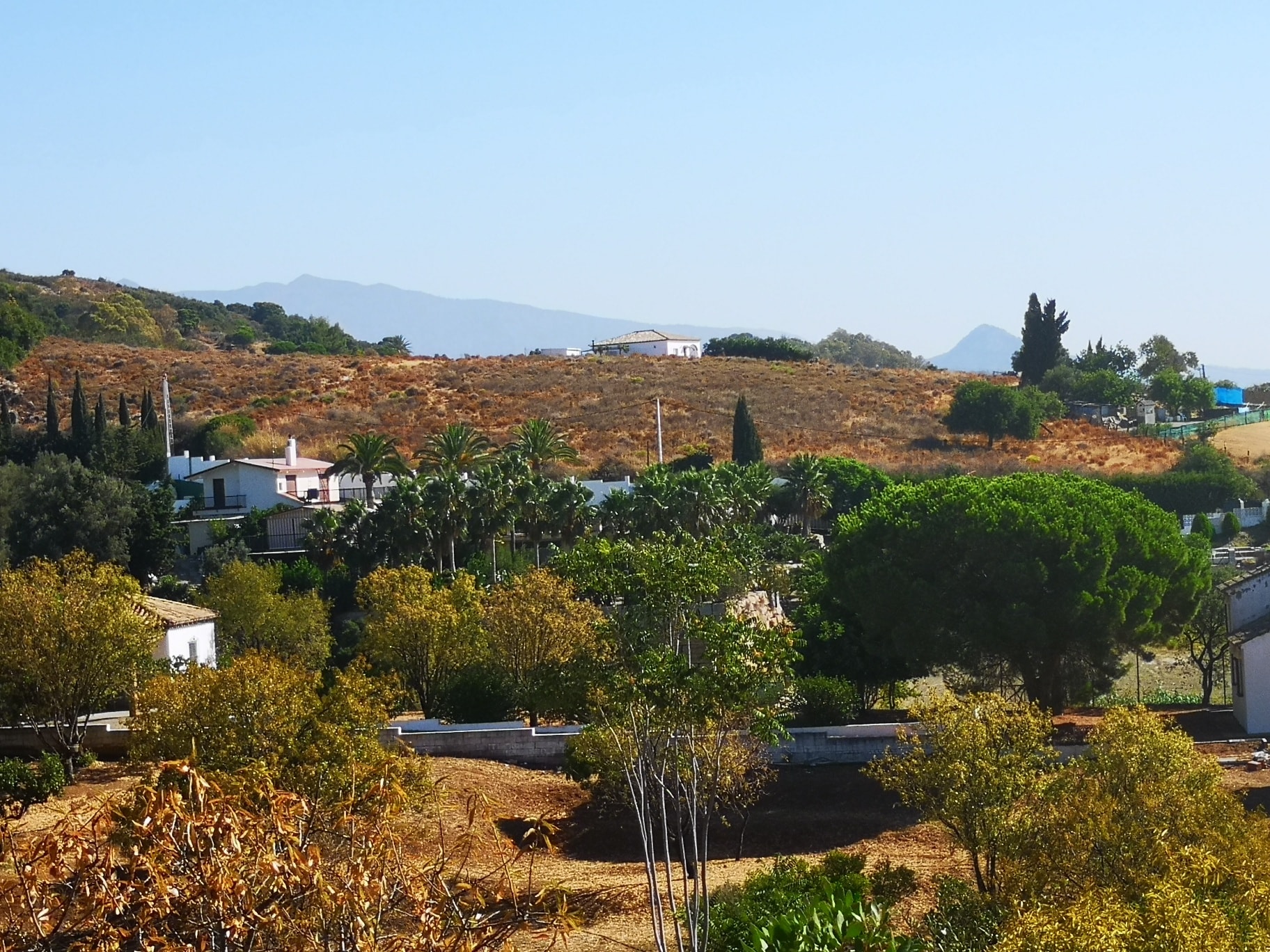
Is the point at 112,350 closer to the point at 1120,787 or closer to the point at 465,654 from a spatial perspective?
the point at 465,654

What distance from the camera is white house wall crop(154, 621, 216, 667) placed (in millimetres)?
36812

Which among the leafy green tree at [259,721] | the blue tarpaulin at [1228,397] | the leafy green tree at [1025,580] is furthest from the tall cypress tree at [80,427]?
the blue tarpaulin at [1228,397]

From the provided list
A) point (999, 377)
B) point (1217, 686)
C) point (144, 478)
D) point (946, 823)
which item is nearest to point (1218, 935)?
point (946, 823)

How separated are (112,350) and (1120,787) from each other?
10270cm

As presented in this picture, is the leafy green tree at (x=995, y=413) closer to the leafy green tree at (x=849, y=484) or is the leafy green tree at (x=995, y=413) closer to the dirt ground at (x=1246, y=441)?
the dirt ground at (x=1246, y=441)

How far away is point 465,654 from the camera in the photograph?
1428 inches

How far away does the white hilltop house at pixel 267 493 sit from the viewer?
2400 inches

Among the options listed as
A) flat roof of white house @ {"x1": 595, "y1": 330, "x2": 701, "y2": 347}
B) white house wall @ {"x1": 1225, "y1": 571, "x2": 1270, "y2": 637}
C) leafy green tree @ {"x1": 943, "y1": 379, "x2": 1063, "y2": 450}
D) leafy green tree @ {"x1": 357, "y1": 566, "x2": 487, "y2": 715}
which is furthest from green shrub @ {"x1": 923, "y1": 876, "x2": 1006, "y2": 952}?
flat roof of white house @ {"x1": 595, "y1": 330, "x2": 701, "y2": 347}

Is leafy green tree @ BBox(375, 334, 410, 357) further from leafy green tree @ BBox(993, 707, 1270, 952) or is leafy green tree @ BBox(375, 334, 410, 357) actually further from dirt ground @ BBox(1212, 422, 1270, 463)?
leafy green tree @ BBox(993, 707, 1270, 952)

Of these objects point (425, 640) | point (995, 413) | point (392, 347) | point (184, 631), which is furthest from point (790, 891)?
point (392, 347)

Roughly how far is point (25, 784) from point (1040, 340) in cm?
9732

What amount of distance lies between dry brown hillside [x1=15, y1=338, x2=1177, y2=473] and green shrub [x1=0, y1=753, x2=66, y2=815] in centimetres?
5900

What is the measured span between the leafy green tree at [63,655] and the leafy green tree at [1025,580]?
1756 centimetres

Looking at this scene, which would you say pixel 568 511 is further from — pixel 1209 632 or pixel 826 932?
pixel 826 932
